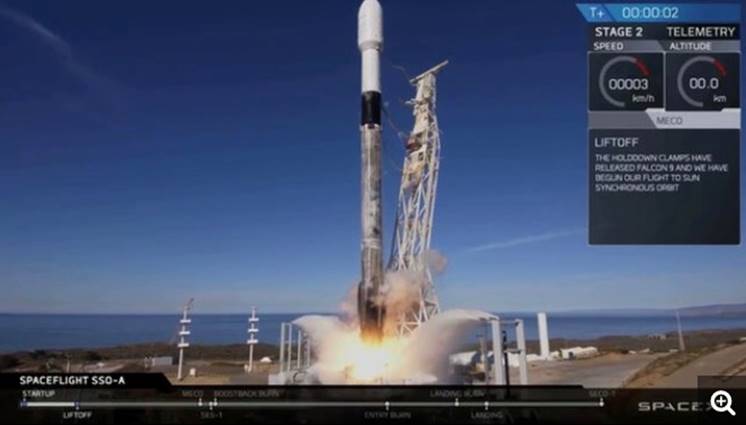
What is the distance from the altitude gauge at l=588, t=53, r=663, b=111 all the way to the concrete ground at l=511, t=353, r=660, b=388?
1.59 metres

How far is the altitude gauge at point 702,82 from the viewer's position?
344 centimetres

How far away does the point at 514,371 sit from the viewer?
213 inches

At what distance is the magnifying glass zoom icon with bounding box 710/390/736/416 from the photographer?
3.34m

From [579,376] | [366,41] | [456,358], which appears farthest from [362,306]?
[579,376]

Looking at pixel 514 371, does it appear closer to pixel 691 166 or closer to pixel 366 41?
pixel 691 166

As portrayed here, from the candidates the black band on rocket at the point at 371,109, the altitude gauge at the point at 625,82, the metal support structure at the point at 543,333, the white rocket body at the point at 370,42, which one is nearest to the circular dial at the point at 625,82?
the altitude gauge at the point at 625,82

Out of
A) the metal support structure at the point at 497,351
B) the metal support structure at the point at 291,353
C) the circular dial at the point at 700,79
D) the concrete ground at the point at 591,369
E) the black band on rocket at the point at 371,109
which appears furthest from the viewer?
the black band on rocket at the point at 371,109

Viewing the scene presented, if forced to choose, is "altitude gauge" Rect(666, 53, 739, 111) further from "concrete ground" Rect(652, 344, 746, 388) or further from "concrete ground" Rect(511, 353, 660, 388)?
"concrete ground" Rect(511, 353, 660, 388)

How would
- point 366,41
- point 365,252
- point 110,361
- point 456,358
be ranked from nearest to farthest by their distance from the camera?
point 110,361
point 456,358
point 366,41
point 365,252

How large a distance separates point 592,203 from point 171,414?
238 centimetres

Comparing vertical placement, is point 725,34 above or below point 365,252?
above

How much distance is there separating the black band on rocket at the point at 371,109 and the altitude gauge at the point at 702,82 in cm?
438

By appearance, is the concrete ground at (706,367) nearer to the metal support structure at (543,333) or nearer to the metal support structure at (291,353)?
the metal support structure at (543,333)

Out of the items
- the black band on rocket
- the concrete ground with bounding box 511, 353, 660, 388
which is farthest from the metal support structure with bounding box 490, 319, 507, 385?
the black band on rocket
